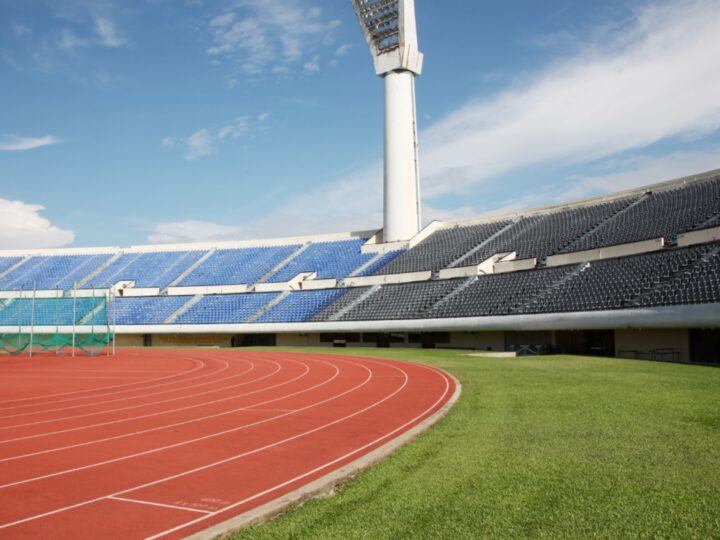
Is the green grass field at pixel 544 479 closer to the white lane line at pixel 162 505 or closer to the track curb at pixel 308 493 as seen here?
the track curb at pixel 308 493

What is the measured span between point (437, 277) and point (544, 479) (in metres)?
31.8

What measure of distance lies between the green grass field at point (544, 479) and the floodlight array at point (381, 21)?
3669cm

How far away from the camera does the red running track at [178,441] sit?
19.3 ft

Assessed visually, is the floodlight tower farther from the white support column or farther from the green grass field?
the green grass field

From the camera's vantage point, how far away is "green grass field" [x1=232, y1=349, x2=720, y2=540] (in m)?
4.97

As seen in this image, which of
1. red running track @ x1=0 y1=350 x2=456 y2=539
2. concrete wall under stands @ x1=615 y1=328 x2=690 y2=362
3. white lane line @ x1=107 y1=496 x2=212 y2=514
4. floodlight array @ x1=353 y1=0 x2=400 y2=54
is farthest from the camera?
floodlight array @ x1=353 y1=0 x2=400 y2=54

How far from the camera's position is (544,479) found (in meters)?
6.25

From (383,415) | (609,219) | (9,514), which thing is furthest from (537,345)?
(9,514)

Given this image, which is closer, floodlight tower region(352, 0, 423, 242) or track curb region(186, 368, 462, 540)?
track curb region(186, 368, 462, 540)

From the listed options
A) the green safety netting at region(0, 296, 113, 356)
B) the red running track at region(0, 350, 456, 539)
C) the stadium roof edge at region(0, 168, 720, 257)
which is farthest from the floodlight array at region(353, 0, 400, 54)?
the red running track at region(0, 350, 456, 539)

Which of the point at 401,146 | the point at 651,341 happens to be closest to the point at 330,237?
the point at 401,146

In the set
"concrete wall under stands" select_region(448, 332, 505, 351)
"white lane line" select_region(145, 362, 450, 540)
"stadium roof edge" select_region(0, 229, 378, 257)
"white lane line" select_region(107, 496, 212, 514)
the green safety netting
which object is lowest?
"white lane line" select_region(107, 496, 212, 514)

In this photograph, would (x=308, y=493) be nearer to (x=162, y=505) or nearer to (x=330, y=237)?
(x=162, y=505)

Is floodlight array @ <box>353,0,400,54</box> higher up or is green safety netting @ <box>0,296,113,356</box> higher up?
floodlight array @ <box>353,0,400,54</box>
